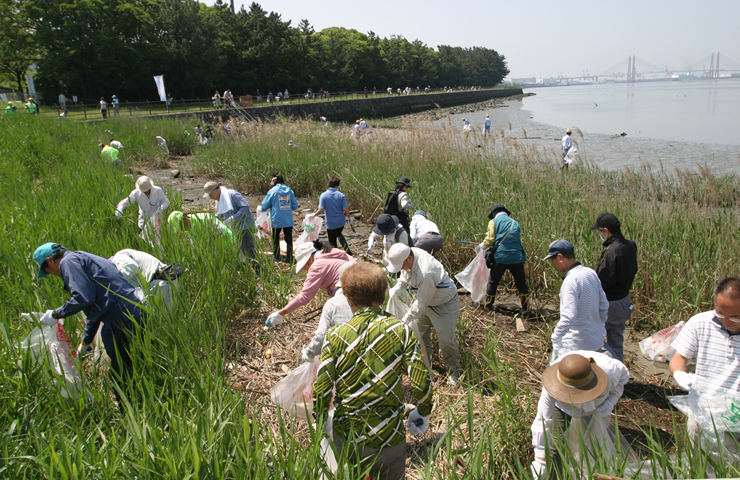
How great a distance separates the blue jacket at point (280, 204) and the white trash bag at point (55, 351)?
3650mm

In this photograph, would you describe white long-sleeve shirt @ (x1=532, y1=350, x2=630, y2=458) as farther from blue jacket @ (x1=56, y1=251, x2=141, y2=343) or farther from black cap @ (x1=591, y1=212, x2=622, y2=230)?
blue jacket @ (x1=56, y1=251, x2=141, y2=343)

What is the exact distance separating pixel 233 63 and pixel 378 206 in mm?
38571

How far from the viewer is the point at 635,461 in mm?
2268

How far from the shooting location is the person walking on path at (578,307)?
120 inches

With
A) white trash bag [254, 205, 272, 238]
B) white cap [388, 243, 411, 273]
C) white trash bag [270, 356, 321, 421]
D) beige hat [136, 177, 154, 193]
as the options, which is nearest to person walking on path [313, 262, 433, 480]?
white trash bag [270, 356, 321, 421]

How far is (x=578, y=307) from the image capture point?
305 centimetres

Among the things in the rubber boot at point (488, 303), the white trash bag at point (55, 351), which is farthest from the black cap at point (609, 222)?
the white trash bag at point (55, 351)

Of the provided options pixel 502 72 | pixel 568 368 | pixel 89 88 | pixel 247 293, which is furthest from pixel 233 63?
pixel 502 72

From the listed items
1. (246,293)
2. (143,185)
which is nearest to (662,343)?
(246,293)

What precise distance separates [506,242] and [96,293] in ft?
12.7

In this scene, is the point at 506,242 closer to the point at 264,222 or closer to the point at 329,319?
the point at 329,319

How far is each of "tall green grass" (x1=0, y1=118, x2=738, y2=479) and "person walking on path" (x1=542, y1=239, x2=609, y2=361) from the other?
19.4 inches

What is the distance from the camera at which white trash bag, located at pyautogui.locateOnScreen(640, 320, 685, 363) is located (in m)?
3.53

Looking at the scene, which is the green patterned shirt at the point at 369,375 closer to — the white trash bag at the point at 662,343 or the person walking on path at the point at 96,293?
the person walking on path at the point at 96,293
